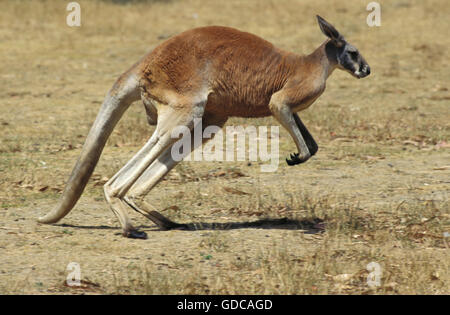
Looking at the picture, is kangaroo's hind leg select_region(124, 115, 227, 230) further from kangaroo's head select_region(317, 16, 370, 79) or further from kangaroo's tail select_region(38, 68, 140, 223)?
kangaroo's head select_region(317, 16, 370, 79)

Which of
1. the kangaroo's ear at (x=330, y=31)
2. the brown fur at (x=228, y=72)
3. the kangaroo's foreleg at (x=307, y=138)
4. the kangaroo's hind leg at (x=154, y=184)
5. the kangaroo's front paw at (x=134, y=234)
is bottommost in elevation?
the kangaroo's front paw at (x=134, y=234)

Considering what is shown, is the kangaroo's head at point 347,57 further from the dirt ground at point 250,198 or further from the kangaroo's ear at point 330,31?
the dirt ground at point 250,198

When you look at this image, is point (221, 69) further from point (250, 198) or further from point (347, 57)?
point (250, 198)

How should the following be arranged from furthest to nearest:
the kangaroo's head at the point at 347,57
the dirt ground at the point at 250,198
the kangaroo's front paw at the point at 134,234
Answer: the kangaroo's head at the point at 347,57, the kangaroo's front paw at the point at 134,234, the dirt ground at the point at 250,198

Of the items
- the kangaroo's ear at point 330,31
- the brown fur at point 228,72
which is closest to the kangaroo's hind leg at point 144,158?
the brown fur at point 228,72

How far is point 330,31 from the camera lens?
5562 millimetres

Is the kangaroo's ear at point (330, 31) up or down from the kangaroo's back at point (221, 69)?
up

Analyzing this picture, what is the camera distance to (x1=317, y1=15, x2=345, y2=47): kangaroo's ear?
218 inches

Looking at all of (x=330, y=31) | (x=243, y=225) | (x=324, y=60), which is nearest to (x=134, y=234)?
(x=243, y=225)

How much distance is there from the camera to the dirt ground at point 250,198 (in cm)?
447

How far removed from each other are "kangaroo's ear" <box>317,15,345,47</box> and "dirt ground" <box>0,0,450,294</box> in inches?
50.3

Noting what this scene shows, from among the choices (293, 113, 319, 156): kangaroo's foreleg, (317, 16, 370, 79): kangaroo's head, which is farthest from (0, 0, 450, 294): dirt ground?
(317, 16, 370, 79): kangaroo's head

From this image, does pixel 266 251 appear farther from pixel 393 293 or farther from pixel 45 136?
A: pixel 45 136

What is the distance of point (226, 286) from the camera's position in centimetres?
424
